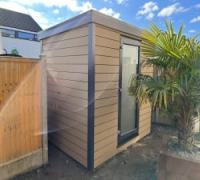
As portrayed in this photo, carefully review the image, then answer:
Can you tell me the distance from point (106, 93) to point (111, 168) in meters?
1.22

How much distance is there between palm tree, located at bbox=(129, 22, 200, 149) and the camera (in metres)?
2.17

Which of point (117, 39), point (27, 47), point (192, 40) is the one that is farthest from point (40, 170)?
point (27, 47)

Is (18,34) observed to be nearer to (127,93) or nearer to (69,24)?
(69,24)

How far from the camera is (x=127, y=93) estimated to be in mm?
3391

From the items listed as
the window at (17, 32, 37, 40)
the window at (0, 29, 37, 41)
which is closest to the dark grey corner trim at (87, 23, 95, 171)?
the window at (0, 29, 37, 41)

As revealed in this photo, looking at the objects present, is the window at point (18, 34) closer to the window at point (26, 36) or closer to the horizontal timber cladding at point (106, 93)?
the window at point (26, 36)

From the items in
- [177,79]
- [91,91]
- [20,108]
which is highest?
[177,79]

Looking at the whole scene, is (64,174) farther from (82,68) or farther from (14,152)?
(82,68)

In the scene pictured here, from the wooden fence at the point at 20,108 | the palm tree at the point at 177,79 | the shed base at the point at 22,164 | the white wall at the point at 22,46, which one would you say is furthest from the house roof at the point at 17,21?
the palm tree at the point at 177,79

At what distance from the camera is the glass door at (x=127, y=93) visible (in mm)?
3180

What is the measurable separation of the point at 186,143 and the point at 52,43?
295cm

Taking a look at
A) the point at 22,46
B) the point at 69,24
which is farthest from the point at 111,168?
the point at 22,46

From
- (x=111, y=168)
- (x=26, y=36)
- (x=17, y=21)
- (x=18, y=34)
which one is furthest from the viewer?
(x=17, y=21)

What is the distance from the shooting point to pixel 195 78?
7.02ft
